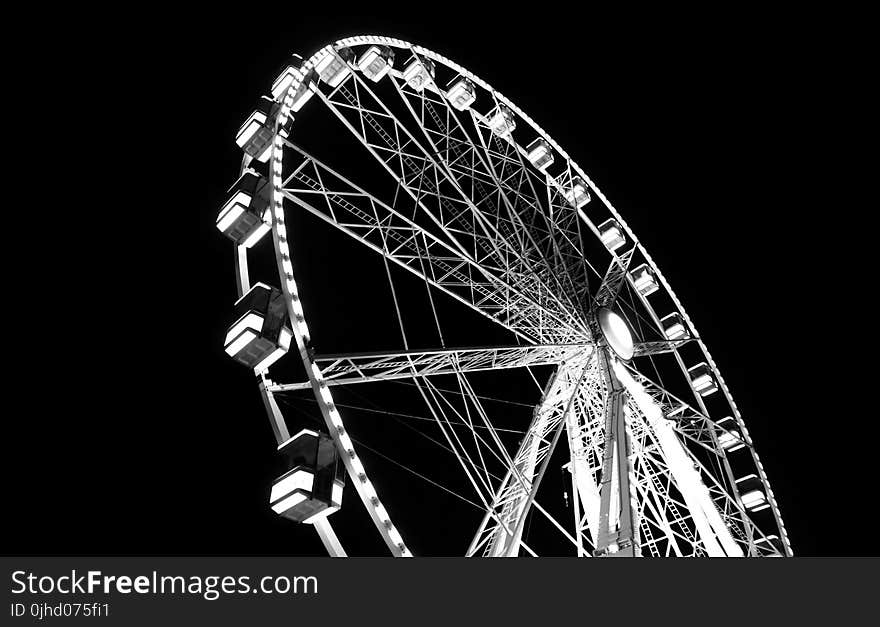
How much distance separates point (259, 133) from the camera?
1045cm

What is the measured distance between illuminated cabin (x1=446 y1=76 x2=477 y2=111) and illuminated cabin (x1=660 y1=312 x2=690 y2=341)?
5.21 m

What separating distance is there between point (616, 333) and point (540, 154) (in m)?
4.59

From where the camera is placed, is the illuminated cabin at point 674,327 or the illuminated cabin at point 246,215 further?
the illuminated cabin at point 674,327

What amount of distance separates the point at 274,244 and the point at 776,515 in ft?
30.7

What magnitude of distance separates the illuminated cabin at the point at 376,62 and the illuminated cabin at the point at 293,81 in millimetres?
1643

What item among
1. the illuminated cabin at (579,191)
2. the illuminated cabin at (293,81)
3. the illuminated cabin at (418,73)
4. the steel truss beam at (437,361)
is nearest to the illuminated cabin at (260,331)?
the steel truss beam at (437,361)

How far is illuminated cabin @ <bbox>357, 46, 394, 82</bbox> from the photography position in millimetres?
12711

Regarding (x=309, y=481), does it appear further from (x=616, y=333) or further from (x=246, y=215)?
(x=616, y=333)

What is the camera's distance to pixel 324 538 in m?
7.16

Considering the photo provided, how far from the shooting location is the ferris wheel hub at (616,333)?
1140 cm

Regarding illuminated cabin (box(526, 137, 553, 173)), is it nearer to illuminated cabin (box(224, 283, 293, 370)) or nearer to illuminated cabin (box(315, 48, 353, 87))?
illuminated cabin (box(315, 48, 353, 87))

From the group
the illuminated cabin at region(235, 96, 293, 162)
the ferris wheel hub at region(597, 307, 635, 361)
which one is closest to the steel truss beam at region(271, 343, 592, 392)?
the ferris wheel hub at region(597, 307, 635, 361)

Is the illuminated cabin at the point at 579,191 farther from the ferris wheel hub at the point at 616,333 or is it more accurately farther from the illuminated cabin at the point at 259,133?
the illuminated cabin at the point at 259,133
